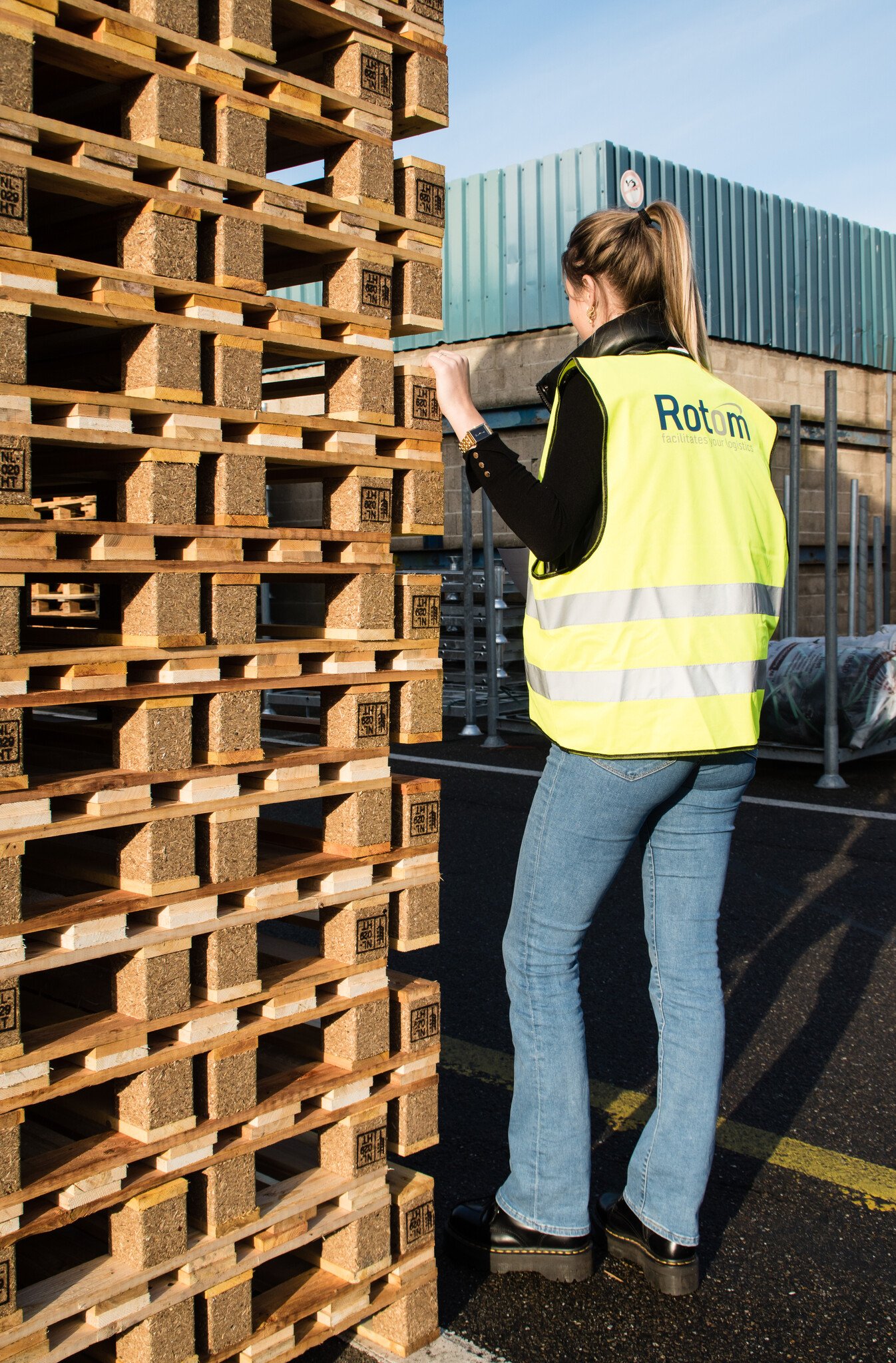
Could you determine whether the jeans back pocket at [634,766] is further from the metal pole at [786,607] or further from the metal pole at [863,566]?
the metal pole at [863,566]

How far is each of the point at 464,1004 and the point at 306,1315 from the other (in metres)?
2.11

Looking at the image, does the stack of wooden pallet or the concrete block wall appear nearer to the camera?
the stack of wooden pallet

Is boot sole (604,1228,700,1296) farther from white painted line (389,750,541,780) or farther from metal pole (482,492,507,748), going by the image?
metal pole (482,492,507,748)

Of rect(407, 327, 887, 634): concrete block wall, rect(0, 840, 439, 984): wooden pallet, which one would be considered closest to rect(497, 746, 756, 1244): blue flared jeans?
rect(0, 840, 439, 984): wooden pallet

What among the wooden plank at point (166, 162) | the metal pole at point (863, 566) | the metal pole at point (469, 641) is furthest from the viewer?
the metal pole at point (863, 566)

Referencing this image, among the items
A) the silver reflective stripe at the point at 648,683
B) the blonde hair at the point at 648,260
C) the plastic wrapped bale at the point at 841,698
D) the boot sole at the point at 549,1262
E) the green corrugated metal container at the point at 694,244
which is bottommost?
the boot sole at the point at 549,1262

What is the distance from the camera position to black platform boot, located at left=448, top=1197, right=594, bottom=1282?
8.49 ft

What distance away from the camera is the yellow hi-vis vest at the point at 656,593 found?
225 cm

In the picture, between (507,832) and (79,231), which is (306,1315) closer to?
(79,231)

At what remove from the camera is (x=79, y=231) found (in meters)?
2.53

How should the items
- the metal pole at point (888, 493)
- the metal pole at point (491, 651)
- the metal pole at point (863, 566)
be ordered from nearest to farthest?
the metal pole at point (491, 651) → the metal pole at point (863, 566) → the metal pole at point (888, 493)

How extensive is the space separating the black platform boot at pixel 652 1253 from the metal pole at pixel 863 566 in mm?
11550

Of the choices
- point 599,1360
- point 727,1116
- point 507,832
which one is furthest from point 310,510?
point 599,1360

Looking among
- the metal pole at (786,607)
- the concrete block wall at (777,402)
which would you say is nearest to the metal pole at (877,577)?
the concrete block wall at (777,402)
